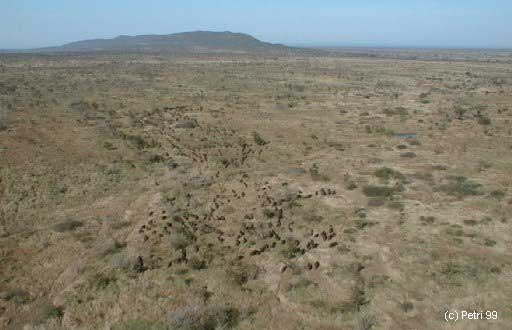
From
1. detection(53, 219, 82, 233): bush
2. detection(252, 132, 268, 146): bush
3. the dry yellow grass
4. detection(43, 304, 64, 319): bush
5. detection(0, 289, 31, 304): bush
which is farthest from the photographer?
detection(252, 132, 268, 146): bush

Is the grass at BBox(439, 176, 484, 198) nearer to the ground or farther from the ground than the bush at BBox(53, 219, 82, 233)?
farther from the ground

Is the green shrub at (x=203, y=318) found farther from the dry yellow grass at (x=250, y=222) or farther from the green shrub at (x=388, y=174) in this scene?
the green shrub at (x=388, y=174)

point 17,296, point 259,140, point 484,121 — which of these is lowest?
point 17,296

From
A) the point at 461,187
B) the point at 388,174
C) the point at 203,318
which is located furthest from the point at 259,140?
the point at 203,318

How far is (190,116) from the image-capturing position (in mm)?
39625

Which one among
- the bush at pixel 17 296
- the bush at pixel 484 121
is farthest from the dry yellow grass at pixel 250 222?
the bush at pixel 484 121

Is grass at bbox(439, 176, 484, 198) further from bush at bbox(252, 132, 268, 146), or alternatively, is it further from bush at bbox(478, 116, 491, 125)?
bush at bbox(478, 116, 491, 125)

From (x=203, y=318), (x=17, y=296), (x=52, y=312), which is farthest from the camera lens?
(x=17, y=296)

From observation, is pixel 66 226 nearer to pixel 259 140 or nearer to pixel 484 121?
pixel 259 140

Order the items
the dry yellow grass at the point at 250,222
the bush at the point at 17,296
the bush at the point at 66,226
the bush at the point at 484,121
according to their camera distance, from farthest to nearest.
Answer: the bush at the point at 484,121 < the bush at the point at 66,226 < the bush at the point at 17,296 < the dry yellow grass at the point at 250,222

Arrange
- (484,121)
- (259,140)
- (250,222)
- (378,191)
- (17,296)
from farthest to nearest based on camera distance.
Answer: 1. (484,121)
2. (259,140)
3. (378,191)
4. (250,222)
5. (17,296)

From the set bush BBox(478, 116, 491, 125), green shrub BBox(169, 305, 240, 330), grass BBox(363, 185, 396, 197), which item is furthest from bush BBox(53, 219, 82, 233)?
bush BBox(478, 116, 491, 125)

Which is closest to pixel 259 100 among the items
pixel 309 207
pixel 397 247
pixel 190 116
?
pixel 190 116

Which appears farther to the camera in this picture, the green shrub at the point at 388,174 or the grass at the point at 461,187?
the green shrub at the point at 388,174
